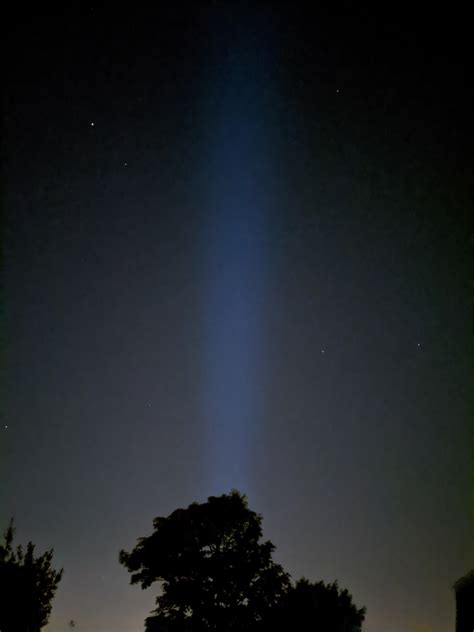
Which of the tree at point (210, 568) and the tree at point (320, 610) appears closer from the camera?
the tree at point (210, 568)

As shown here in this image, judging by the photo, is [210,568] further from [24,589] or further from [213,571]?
[24,589]

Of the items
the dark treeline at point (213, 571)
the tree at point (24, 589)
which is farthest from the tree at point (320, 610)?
the tree at point (24, 589)

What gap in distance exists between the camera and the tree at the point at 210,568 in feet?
103

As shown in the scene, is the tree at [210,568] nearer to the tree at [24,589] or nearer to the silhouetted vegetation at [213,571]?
the silhouetted vegetation at [213,571]

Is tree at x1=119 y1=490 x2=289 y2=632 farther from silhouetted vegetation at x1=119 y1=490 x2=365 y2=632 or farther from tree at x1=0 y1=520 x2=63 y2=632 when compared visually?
tree at x1=0 y1=520 x2=63 y2=632

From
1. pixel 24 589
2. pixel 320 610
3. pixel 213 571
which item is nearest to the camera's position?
pixel 24 589

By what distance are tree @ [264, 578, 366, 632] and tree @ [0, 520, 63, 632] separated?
54.6 feet

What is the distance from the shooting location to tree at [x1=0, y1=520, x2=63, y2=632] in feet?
78.2

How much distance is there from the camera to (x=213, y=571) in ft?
105

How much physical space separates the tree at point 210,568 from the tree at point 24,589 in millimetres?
8648

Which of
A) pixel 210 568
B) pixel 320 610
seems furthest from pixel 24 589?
pixel 320 610

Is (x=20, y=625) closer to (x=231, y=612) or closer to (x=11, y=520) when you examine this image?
(x=11, y=520)

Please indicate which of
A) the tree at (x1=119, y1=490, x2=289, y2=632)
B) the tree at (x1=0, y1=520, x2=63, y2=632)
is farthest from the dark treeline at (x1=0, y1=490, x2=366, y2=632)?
the tree at (x1=0, y1=520, x2=63, y2=632)

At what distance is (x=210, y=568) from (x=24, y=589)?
11994 millimetres
